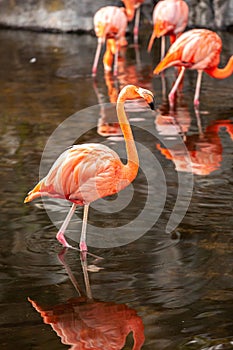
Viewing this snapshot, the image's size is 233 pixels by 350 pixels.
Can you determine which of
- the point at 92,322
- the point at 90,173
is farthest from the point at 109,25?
the point at 92,322

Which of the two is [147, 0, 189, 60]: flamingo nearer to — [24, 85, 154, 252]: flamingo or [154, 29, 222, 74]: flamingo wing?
[154, 29, 222, 74]: flamingo wing

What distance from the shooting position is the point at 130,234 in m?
4.70

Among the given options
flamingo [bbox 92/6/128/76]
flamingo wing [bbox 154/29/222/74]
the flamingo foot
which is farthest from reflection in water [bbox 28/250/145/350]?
flamingo [bbox 92/6/128/76]

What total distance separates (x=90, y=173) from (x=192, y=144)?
2.40 metres

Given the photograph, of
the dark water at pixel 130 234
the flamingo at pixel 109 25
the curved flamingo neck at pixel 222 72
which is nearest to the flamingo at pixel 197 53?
the curved flamingo neck at pixel 222 72

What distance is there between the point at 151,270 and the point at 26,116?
377cm

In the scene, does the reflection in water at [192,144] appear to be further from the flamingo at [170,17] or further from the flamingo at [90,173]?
the flamingo at [170,17]

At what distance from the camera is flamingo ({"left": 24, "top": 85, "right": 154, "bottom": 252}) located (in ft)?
14.3

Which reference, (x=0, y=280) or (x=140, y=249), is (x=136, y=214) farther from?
(x=0, y=280)

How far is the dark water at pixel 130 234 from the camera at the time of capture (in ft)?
11.8

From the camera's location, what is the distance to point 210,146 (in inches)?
258

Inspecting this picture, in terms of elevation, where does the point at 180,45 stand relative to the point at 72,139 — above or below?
above

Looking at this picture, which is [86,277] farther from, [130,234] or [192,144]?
[192,144]

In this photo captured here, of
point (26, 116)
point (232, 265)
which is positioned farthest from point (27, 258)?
point (26, 116)
